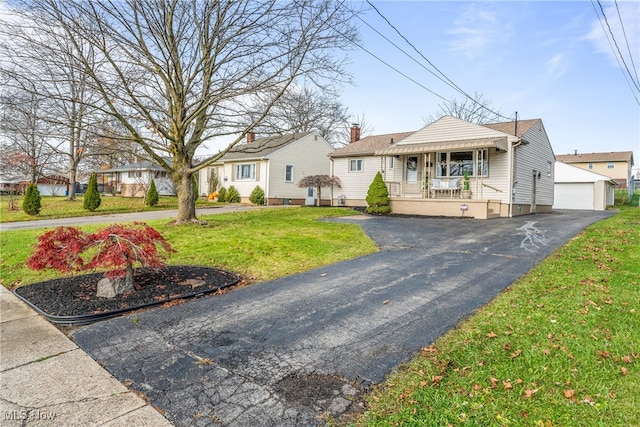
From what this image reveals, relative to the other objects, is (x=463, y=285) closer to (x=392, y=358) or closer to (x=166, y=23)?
(x=392, y=358)

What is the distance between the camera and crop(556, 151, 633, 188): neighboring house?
4666 cm

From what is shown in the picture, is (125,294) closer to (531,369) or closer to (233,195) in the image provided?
(531,369)

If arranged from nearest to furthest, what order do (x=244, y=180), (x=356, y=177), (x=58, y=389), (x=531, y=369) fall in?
(x=58, y=389)
(x=531, y=369)
(x=356, y=177)
(x=244, y=180)

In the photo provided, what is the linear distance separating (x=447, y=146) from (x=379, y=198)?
13.0ft

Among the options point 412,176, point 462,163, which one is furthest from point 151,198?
point 462,163

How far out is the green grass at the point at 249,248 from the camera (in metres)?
7.12

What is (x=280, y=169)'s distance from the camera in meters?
25.5

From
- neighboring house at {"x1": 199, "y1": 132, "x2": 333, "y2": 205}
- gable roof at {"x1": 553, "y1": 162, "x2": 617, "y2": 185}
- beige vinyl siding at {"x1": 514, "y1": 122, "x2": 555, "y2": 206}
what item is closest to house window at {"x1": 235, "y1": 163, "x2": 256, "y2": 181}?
neighboring house at {"x1": 199, "y1": 132, "x2": 333, "y2": 205}

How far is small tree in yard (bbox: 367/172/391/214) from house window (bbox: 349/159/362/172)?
4.43 meters

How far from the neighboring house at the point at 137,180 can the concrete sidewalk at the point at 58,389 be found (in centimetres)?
2514

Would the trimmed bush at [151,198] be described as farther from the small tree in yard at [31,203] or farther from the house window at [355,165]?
the house window at [355,165]

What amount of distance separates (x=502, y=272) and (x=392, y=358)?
4042 millimetres

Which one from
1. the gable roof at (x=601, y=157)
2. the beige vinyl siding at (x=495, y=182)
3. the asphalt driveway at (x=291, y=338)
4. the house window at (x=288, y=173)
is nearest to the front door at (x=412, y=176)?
the beige vinyl siding at (x=495, y=182)

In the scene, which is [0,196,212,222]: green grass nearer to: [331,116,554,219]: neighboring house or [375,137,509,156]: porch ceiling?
[375,137,509,156]: porch ceiling
